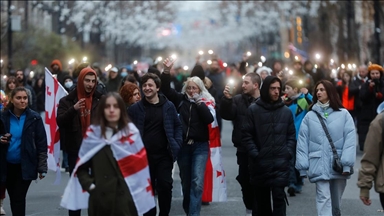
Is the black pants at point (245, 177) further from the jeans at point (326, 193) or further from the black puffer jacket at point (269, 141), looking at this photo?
the black puffer jacket at point (269, 141)

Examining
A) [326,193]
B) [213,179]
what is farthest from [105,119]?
[213,179]

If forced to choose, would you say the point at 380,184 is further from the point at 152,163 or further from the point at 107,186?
the point at 152,163

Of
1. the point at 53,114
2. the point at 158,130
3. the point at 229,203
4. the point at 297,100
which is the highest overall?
the point at 297,100

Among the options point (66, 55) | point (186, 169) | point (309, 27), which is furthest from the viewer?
point (309, 27)

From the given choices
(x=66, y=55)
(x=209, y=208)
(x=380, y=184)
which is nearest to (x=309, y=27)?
(x=66, y=55)

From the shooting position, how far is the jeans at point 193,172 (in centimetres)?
1212

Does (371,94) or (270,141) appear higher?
(371,94)

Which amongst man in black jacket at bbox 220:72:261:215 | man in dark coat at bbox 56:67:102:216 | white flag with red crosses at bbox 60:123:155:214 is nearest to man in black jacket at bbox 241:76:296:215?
man in black jacket at bbox 220:72:261:215

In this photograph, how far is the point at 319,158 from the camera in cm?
1076

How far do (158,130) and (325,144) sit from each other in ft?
5.49

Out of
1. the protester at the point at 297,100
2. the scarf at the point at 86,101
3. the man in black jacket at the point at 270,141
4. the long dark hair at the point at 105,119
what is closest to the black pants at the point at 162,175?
the scarf at the point at 86,101

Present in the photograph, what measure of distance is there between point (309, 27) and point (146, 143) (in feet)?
186

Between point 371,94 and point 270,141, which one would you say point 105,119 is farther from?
point 371,94

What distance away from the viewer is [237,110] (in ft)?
40.8
